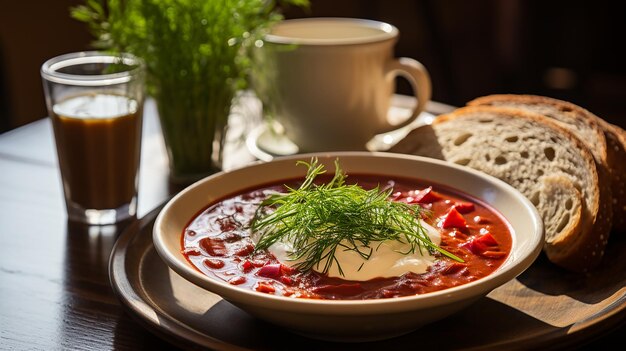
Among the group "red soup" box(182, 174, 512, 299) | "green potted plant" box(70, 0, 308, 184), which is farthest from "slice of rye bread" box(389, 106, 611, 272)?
"green potted plant" box(70, 0, 308, 184)

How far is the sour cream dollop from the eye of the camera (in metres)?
1.36

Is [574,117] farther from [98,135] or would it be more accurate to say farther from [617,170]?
[98,135]

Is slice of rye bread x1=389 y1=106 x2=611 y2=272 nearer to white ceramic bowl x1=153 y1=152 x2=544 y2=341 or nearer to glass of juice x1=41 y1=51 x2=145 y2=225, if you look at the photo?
white ceramic bowl x1=153 y1=152 x2=544 y2=341

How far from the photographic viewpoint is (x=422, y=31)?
555cm

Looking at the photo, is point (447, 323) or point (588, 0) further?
point (588, 0)

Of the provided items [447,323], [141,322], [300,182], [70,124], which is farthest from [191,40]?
[447,323]

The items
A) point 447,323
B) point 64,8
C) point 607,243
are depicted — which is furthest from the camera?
point 64,8

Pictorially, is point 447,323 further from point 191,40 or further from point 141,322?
point 191,40

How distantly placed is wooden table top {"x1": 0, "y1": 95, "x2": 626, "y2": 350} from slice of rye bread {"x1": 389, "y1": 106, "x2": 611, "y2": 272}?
0.20m

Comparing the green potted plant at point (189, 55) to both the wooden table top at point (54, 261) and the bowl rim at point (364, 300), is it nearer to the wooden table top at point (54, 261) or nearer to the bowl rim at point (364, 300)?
the wooden table top at point (54, 261)

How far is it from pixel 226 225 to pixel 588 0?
4.16m

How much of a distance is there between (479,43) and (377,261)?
4628mm

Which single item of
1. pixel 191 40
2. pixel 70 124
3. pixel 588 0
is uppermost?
pixel 191 40

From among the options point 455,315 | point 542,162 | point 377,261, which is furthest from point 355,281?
point 542,162
